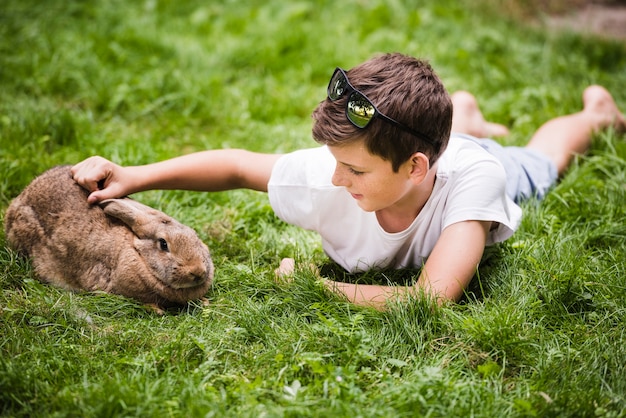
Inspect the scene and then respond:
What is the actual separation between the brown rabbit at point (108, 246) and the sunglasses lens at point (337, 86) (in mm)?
954

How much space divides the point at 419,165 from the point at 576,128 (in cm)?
215

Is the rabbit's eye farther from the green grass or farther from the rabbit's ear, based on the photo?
the green grass

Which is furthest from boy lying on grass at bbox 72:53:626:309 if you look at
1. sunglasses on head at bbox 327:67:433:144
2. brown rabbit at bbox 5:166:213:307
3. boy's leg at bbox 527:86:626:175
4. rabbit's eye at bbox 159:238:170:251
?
boy's leg at bbox 527:86:626:175

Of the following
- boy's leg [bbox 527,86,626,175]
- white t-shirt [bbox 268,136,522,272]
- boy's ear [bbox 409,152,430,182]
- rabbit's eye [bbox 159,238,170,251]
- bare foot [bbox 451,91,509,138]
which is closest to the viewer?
boy's ear [bbox 409,152,430,182]

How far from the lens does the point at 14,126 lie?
15.0 feet

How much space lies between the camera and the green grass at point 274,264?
100 inches

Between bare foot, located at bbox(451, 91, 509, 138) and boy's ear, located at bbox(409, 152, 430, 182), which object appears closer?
boy's ear, located at bbox(409, 152, 430, 182)

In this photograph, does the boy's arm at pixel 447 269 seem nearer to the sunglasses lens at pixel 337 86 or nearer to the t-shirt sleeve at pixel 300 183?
the t-shirt sleeve at pixel 300 183

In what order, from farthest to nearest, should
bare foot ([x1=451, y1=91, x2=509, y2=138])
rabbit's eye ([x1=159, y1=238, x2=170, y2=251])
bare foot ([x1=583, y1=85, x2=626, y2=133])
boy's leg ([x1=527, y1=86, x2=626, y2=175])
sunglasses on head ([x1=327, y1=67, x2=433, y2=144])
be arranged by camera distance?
1. bare foot ([x1=583, y1=85, x2=626, y2=133])
2. bare foot ([x1=451, y1=91, x2=509, y2=138])
3. boy's leg ([x1=527, y1=86, x2=626, y2=175])
4. rabbit's eye ([x1=159, y1=238, x2=170, y2=251])
5. sunglasses on head ([x1=327, y1=67, x2=433, y2=144])

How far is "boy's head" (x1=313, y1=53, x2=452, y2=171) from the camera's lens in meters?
2.84

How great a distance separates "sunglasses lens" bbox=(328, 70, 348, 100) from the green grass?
895mm

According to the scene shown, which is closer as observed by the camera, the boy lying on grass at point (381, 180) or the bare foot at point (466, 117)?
the boy lying on grass at point (381, 180)

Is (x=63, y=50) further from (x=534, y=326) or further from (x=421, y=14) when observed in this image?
(x=534, y=326)

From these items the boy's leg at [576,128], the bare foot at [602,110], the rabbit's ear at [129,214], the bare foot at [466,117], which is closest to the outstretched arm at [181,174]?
the rabbit's ear at [129,214]
